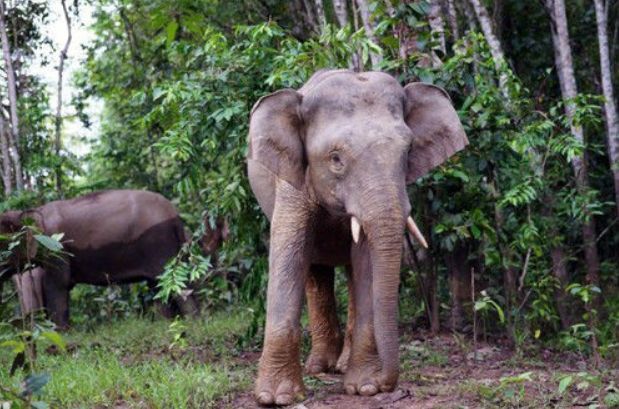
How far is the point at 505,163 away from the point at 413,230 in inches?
91.8

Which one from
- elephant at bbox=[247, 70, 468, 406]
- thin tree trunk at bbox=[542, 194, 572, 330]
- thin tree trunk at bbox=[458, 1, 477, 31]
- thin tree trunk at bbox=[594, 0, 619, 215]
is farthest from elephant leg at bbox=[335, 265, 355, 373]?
thin tree trunk at bbox=[458, 1, 477, 31]

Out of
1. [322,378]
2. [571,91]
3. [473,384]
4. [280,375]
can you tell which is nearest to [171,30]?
[571,91]

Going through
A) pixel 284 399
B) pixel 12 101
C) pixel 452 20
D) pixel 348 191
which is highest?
pixel 452 20

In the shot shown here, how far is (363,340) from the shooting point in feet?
19.7

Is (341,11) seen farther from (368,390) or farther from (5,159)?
(5,159)

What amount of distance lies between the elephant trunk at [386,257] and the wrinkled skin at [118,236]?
5.96 m

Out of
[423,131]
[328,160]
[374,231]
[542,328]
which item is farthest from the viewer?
[542,328]

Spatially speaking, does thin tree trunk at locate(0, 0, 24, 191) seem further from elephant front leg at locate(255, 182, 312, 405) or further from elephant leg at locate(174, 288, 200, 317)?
elephant front leg at locate(255, 182, 312, 405)

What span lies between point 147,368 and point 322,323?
1242mm

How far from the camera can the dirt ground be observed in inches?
213

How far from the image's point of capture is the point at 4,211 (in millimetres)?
11047

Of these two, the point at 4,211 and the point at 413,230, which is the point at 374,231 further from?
the point at 4,211

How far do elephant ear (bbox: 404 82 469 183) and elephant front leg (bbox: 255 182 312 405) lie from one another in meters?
0.74

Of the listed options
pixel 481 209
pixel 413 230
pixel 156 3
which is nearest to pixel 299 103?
pixel 413 230
